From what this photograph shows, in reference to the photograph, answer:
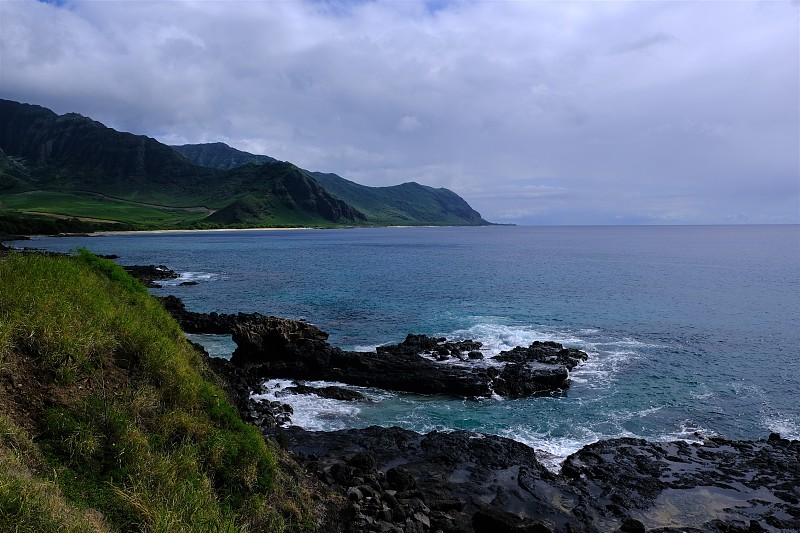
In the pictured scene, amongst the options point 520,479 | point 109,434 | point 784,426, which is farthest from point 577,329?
point 109,434

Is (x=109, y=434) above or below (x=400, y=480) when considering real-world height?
above

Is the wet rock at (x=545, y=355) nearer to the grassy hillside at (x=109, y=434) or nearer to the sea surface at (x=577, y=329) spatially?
the sea surface at (x=577, y=329)

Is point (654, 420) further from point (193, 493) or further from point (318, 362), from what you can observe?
point (193, 493)

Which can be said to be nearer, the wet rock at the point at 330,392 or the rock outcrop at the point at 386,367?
the wet rock at the point at 330,392

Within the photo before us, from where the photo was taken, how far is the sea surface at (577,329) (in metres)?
26.2

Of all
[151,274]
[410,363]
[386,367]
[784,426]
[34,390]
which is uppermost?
[34,390]

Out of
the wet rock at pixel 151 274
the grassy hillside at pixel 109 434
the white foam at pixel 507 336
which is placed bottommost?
the white foam at pixel 507 336

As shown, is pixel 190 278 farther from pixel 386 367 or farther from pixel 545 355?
pixel 545 355

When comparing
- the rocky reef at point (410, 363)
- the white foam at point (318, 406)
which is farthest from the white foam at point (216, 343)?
the white foam at point (318, 406)

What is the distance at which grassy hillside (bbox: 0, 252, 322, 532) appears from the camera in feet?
29.7

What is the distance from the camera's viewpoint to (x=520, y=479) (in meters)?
19.4

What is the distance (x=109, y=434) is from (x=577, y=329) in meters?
42.7

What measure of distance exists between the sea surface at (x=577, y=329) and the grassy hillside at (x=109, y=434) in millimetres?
11753

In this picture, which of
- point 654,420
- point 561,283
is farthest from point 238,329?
point 561,283
